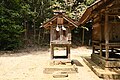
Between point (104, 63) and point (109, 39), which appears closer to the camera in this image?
point (104, 63)

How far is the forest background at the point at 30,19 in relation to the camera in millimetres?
19234

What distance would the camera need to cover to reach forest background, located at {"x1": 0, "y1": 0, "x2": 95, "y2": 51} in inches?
757

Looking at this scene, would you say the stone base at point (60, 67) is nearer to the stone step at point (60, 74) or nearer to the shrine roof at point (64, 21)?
the stone step at point (60, 74)

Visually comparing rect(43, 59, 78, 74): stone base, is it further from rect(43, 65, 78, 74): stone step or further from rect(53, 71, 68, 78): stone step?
rect(53, 71, 68, 78): stone step

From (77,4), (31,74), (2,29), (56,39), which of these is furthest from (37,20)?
(31,74)

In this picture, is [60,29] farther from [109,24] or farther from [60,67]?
[109,24]

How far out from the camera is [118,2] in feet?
31.0

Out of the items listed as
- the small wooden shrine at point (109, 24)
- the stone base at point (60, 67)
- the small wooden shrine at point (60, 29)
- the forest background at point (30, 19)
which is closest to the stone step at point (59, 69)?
the stone base at point (60, 67)

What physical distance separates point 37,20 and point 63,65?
15.6 m

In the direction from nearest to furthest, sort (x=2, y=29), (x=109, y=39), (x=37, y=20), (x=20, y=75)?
(x=20, y=75)
(x=109, y=39)
(x=2, y=29)
(x=37, y=20)

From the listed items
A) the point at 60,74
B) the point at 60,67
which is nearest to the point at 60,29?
the point at 60,67

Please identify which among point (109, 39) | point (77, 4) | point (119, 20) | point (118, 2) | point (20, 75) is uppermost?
point (77, 4)

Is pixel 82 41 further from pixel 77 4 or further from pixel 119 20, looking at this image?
pixel 119 20

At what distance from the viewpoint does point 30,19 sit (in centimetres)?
2488
